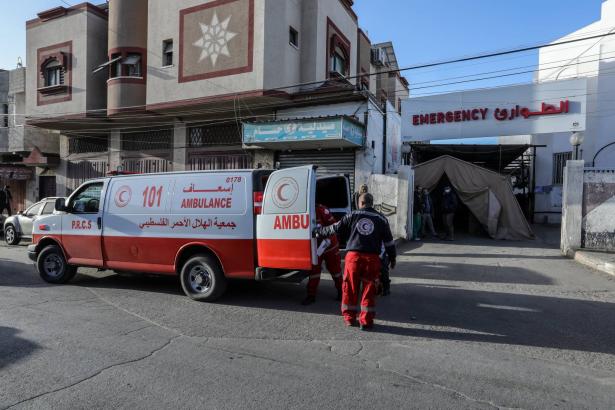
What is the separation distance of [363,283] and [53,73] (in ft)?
70.5

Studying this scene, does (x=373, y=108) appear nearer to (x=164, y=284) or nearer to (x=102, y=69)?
(x=164, y=284)

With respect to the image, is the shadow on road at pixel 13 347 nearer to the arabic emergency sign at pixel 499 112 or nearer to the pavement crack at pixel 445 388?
the pavement crack at pixel 445 388

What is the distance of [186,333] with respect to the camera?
528 centimetres

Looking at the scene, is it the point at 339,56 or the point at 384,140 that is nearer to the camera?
the point at 384,140

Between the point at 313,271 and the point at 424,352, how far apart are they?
88.7 inches

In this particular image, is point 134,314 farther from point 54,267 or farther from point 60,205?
point 54,267

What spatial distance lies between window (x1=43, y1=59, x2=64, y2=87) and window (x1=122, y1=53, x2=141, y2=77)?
170 inches

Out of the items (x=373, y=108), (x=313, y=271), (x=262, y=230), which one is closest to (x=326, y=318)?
(x=313, y=271)

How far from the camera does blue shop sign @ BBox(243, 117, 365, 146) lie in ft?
42.7

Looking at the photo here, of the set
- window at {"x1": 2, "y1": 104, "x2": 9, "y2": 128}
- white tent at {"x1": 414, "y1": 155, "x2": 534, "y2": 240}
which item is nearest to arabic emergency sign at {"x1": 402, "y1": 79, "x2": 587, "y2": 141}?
white tent at {"x1": 414, "y1": 155, "x2": 534, "y2": 240}

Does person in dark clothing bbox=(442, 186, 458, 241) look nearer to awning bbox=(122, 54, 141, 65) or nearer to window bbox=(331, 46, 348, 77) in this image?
window bbox=(331, 46, 348, 77)

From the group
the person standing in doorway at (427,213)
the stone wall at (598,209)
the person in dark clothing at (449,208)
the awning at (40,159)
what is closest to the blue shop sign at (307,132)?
the person standing in doorway at (427,213)

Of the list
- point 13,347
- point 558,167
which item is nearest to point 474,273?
point 13,347

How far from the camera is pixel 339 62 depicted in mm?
19578
